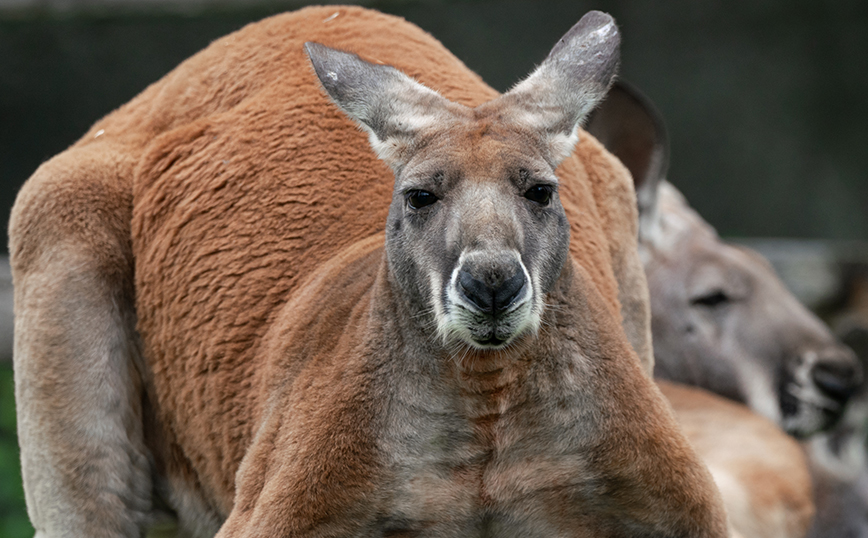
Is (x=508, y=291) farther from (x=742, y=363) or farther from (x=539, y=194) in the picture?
(x=742, y=363)

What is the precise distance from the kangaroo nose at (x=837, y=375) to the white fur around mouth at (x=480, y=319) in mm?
3509

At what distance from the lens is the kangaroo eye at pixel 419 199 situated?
3.00m

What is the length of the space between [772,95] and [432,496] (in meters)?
9.47

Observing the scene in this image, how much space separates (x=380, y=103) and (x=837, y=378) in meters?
3.73

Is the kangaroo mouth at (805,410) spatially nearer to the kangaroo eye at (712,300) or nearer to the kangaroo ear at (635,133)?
the kangaroo eye at (712,300)

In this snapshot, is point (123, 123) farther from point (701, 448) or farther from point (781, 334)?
point (781, 334)

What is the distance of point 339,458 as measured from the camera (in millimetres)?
3014

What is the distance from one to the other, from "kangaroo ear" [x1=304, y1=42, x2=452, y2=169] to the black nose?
620 mm

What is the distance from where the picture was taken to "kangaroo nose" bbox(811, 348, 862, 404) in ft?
18.9

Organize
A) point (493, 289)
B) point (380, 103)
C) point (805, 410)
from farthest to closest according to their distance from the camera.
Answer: point (805, 410) < point (380, 103) < point (493, 289)

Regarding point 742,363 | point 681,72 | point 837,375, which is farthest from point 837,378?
point 681,72

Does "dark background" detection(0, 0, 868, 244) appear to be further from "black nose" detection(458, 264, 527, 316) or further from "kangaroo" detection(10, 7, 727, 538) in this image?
"black nose" detection(458, 264, 527, 316)

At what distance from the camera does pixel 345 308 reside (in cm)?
346

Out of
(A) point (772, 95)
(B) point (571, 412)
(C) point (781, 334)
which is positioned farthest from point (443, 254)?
(A) point (772, 95)
